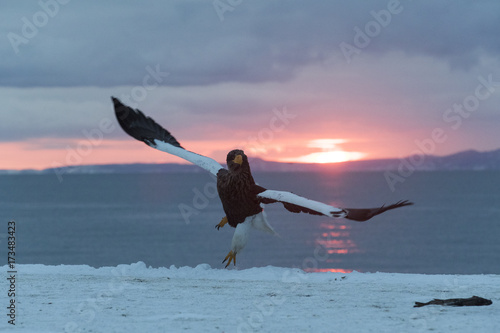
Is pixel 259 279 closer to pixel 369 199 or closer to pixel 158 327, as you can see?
pixel 158 327

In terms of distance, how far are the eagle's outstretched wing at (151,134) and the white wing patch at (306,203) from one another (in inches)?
79.9

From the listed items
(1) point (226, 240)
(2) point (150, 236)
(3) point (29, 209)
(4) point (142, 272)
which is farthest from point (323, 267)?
(3) point (29, 209)

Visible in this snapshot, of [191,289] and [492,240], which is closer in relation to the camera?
[191,289]

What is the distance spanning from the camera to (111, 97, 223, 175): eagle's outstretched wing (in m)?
13.8

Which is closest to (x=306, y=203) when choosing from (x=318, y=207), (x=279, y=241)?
(x=318, y=207)

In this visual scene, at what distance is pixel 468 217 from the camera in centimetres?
12688

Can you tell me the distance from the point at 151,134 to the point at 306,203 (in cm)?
548

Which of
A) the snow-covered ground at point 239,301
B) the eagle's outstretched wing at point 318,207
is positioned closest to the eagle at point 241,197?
the eagle's outstretched wing at point 318,207

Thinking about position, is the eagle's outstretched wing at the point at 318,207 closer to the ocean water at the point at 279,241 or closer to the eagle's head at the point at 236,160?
the eagle's head at the point at 236,160

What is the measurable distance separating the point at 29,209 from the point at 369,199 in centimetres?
9627

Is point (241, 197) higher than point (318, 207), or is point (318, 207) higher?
point (241, 197)

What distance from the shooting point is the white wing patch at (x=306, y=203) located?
34.5 feet

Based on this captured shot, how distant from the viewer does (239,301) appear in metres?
9.80

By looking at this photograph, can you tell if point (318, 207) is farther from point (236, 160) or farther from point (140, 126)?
point (140, 126)
